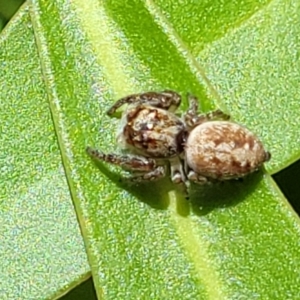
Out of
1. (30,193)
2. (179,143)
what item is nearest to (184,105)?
(179,143)

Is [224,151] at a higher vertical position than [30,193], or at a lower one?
lower

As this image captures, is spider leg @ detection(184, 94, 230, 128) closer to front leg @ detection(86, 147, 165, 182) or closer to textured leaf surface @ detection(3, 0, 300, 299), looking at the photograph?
textured leaf surface @ detection(3, 0, 300, 299)

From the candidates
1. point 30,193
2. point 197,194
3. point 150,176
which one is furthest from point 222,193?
point 30,193

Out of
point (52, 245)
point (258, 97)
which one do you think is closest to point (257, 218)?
point (258, 97)

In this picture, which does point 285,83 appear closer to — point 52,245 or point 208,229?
point 208,229

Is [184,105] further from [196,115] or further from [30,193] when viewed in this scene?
[30,193]

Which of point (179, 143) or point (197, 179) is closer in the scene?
point (197, 179)
